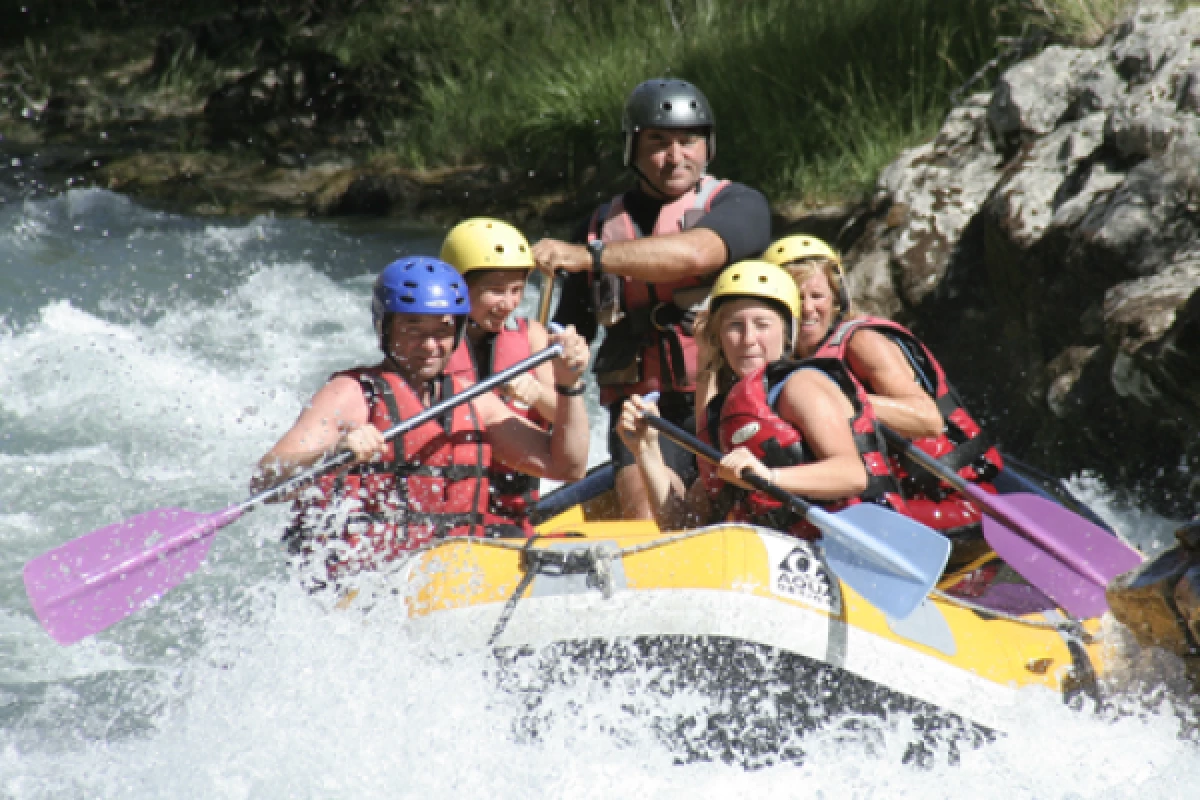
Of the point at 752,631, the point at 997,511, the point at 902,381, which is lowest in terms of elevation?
the point at 997,511

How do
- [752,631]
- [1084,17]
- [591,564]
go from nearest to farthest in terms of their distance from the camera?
[752,631]
[591,564]
[1084,17]

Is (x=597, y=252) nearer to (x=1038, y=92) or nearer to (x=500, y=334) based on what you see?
(x=500, y=334)

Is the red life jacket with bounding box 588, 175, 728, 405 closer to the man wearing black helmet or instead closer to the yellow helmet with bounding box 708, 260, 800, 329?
the man wearing black helmet

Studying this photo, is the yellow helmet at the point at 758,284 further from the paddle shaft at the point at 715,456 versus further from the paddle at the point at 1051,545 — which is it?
the paddle at the point at 1051,545

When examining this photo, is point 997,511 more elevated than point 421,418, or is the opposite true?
point 421,418

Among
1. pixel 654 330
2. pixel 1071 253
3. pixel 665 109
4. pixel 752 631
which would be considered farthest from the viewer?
pixel 1071 253

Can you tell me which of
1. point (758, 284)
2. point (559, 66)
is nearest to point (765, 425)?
point (758, 284)

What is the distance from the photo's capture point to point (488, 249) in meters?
4.30

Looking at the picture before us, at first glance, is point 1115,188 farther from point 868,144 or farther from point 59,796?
point 59,796

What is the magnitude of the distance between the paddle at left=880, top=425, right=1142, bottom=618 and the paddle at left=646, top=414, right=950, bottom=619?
1.70 feet

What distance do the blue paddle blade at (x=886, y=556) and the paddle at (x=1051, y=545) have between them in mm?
521

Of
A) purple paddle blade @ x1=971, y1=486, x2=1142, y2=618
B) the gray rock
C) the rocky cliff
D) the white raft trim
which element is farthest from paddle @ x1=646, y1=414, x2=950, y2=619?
the gray rock

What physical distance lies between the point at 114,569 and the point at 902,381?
97.9 inches

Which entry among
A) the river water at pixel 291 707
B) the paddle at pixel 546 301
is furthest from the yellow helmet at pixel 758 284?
the river water at pixel 291 707
